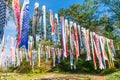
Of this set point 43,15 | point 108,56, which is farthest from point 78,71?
point 43,15

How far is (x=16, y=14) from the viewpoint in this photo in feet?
29.9

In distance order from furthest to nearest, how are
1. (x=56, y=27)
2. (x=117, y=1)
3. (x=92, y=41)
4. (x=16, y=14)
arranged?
(x=117, y=1) → (x=92, y=41) → (x=56, y=27) → (x=16, y=14)

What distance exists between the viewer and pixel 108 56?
2112 cm

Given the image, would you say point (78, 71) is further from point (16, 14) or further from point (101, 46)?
point (16, 14)

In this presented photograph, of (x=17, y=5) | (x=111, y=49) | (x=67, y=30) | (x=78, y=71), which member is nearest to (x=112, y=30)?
(x=78, y=71)

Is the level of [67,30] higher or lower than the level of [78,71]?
higher

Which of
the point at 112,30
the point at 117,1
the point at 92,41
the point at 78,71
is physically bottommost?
the point at 78,71

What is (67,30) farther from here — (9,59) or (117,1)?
(117,1)

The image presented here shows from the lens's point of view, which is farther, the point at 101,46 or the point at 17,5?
the point at 101,46

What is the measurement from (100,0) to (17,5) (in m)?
23.6

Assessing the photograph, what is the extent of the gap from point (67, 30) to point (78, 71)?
39.1 ft

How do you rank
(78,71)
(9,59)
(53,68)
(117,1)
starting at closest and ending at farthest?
(9,59) → (78,71) → (53,68) → (117,1)

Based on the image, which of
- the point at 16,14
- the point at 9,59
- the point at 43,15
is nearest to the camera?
the point at 16,14

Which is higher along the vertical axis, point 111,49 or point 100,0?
point 100,0
